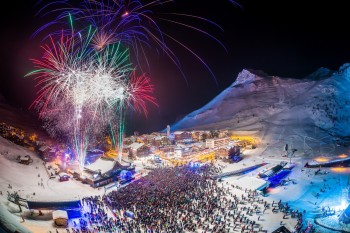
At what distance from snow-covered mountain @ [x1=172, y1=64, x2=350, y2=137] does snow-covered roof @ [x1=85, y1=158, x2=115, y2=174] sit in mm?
31389

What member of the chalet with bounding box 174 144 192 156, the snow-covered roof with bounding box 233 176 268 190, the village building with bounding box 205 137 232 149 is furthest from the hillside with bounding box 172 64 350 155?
the snow-covered roof with bounding box 233 176 268 190

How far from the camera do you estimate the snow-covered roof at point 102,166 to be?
33872 millimetres

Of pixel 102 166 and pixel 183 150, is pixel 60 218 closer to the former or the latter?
pixel 102 166

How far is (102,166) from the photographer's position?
34500 millimetres

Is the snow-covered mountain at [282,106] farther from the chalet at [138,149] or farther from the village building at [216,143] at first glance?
the chalet at [138,149]

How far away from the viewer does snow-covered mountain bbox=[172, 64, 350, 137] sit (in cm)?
5200

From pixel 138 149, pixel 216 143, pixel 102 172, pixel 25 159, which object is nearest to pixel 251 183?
pixel 216 143

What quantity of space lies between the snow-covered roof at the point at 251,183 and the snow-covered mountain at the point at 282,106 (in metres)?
21.8

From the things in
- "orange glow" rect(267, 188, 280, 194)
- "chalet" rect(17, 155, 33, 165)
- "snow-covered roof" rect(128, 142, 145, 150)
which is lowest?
"orange glow" rect(267, 188, 280, 194)

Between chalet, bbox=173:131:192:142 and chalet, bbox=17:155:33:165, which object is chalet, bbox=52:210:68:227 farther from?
chalet, bbox=173:131:192:142

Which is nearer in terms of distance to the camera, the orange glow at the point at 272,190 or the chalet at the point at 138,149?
the orange glow at the point at 272,190

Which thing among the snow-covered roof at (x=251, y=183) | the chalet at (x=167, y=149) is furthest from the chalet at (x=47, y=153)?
the snow-covered roof at (x=251, y=183)

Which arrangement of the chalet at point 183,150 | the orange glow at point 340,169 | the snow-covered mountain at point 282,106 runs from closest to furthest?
the orange glow at point 340,169 < the chalet at point 183,150 < the snow-covered mountain at point 282,106

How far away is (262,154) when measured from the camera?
43.8 m
